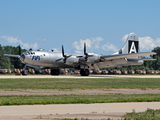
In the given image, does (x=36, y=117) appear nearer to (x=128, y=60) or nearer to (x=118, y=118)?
(x=118, y=118)

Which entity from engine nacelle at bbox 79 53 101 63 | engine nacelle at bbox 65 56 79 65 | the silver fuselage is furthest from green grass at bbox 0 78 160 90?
engine nacelle at bbox 65 56 79 65

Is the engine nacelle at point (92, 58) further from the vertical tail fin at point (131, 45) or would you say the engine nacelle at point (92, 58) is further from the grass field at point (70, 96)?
the grass field at point (70, 96)

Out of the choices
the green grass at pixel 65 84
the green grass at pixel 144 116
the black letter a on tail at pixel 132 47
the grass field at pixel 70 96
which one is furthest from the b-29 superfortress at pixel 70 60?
the green grass at pixel 144 116

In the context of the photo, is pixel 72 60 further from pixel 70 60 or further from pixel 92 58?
pixel 92 58

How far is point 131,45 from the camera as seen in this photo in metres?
66.3

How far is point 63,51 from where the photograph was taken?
56.5m

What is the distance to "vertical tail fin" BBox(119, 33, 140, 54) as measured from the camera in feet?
216

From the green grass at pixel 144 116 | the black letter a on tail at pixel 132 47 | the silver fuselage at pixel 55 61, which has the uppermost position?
the black letter a on tail at pixel 132 47

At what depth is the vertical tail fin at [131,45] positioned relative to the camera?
216ft

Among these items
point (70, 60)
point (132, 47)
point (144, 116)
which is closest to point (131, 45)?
point (132, 47)

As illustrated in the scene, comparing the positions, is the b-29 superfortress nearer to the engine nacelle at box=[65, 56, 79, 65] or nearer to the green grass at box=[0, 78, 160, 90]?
the engine nacelle at box=[65, 56, 79, 65]

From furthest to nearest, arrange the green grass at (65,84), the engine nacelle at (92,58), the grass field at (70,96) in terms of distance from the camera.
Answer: the engine nacelle at (92,58) → the green grass at (65,84) → the grass field at (70,96)

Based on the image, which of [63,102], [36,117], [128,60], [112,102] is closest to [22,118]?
[36,117]

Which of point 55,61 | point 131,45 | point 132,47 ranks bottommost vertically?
point 55,61
